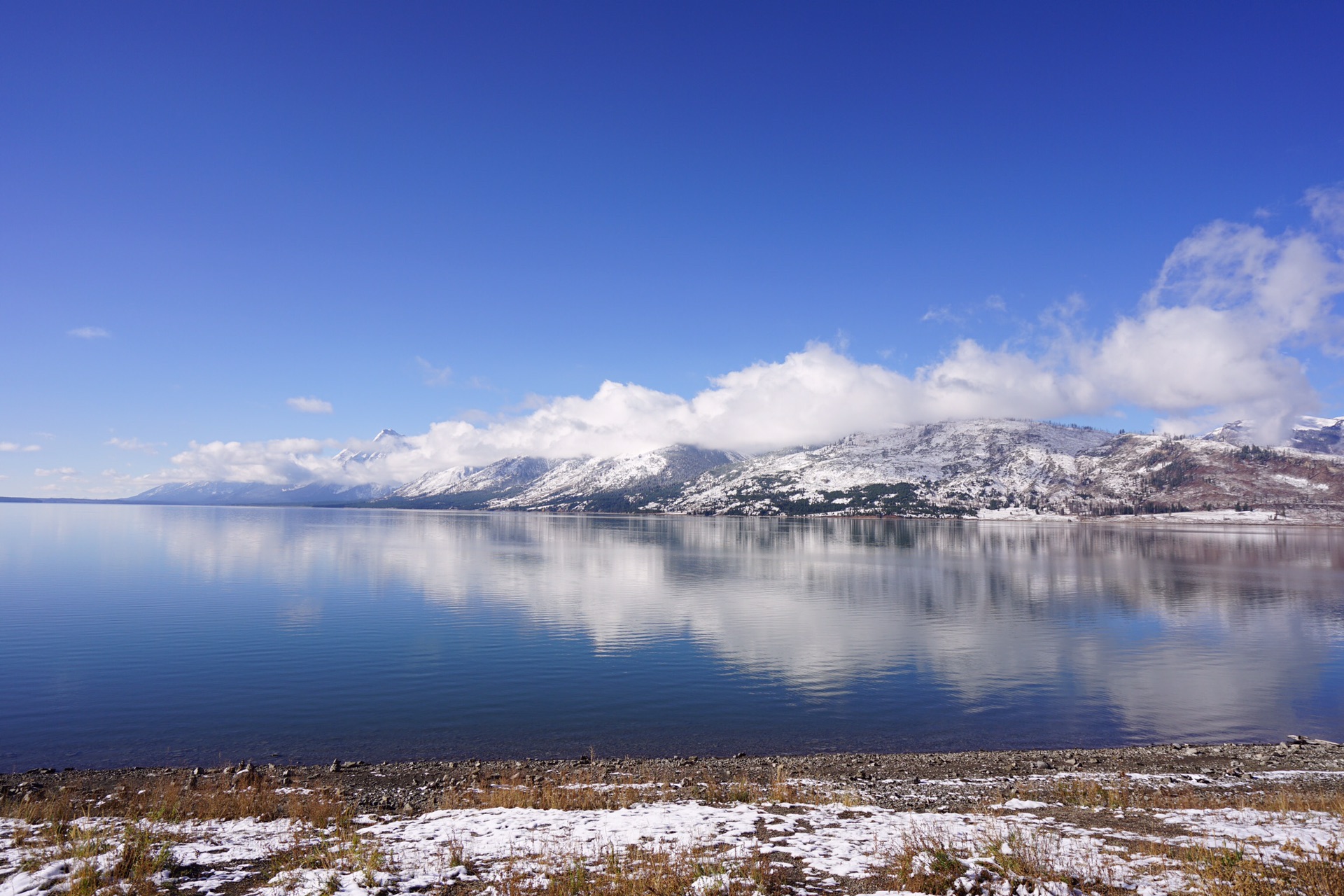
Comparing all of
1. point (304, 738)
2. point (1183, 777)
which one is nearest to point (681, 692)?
point (304, 738)

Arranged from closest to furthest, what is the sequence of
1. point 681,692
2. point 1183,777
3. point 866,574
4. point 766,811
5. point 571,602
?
point 766,811 → point 1183,777 → point 681,692 → point 571,602 → point 866,574

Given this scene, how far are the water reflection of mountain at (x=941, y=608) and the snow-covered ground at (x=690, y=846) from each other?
74.6 ft

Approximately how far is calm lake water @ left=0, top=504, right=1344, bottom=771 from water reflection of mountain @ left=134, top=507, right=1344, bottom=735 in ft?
1.51

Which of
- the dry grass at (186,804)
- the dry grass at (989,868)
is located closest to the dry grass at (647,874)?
the dry grass at (989,868)

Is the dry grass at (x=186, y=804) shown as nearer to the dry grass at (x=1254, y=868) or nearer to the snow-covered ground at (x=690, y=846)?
the snow-covered ground at (x=690, y=846)

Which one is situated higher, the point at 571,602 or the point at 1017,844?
the point at 1017,844

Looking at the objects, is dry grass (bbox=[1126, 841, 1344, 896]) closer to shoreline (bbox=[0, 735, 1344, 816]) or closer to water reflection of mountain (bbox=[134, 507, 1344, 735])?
shoreline (bbox=[0, 735, 1344, 816])

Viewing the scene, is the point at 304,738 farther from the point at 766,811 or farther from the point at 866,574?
the point at 866,574

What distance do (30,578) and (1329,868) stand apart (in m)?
126

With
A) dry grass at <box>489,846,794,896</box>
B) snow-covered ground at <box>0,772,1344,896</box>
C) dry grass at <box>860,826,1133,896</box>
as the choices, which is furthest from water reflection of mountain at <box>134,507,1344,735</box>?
dry grass at <box>489,846,794,896</box>

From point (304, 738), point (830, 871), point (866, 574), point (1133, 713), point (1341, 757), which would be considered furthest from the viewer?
point (866, 574)

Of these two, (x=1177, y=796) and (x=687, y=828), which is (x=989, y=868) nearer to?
(x=687, y=828)

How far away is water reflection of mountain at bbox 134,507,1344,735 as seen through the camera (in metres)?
47.8

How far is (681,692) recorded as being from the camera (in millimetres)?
42969
